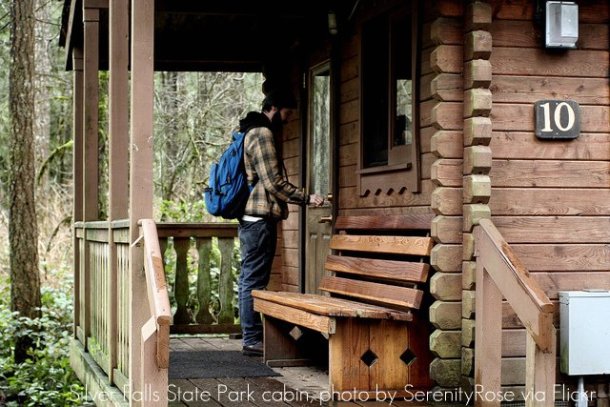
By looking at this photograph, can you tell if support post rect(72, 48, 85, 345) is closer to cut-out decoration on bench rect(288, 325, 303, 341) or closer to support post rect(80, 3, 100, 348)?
support post rect(80, 3, 100, 348)

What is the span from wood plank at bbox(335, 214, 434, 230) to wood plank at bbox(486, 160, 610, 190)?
1.65 ft

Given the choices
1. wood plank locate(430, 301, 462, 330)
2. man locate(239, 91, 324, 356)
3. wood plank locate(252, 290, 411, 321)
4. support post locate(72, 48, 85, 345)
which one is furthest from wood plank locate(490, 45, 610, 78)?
support post locate(72, 48, 85, 345)

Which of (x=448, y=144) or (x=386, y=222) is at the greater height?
(x=448, y=144)

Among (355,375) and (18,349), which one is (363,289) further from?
(18,349)

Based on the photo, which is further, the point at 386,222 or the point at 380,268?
the point at 386,222

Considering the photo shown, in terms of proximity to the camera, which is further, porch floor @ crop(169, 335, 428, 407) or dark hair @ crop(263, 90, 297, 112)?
dark hair @ crop(263, 90, 297, 112)

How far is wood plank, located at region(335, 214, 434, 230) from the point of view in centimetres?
663

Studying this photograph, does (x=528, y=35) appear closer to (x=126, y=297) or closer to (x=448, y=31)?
(x=448, y=31)

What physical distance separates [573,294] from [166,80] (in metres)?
13.8

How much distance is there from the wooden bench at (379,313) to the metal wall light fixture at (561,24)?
1.32 meters

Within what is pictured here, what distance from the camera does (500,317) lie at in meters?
5.92

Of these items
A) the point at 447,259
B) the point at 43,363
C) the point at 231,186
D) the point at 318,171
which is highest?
the point at 318,171

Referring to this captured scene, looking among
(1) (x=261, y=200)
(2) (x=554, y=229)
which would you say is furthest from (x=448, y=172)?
(1) (x=261, y=200)

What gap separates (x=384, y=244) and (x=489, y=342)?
1265 millimetres
